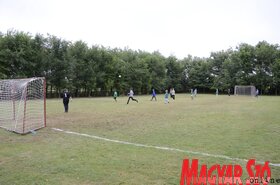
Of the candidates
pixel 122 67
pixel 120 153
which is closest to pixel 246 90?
pixel 122 67

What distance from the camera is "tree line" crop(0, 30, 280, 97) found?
39656mm

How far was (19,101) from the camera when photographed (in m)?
13.8

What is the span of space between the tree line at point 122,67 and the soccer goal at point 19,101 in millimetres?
23446

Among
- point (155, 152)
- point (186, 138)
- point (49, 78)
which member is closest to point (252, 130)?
point (186, 138)

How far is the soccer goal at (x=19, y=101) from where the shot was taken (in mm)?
11718

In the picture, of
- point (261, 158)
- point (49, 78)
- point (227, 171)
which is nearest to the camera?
point (227, 171)

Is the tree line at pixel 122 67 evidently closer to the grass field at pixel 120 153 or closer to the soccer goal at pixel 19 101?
the soccer goal at pixel 19 101

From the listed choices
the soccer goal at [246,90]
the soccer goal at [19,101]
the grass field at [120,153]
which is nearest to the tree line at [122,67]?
the soccer goal at [246,90]

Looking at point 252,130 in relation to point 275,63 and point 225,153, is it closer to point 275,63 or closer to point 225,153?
point 225,153

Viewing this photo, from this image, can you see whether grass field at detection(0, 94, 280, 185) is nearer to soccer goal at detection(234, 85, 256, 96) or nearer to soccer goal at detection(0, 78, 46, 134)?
soccer goal at detection(0, 78, 46, 134)

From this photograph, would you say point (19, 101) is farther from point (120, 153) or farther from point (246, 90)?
point (246, 90)

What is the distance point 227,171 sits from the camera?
Answer: 18.4 ft

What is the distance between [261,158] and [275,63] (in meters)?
62.9

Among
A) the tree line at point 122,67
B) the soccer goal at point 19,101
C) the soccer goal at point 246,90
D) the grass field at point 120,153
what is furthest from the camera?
the soccer goal at point 246,90
